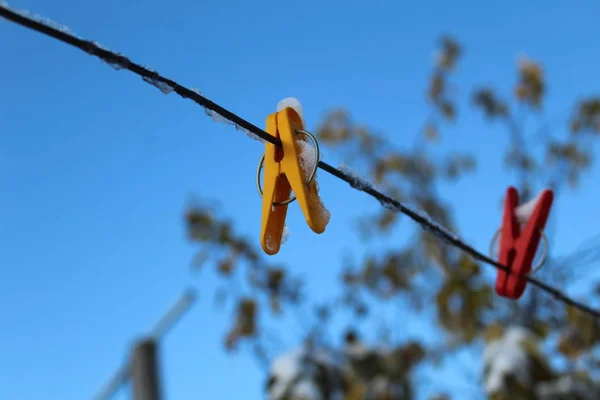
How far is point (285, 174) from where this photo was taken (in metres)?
0.91

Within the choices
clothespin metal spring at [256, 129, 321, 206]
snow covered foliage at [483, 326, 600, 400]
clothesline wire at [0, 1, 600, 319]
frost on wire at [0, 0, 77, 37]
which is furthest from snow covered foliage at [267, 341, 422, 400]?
frost on wire at [0, 0, 77, 37]

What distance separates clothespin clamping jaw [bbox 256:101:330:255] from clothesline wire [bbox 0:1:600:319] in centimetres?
2

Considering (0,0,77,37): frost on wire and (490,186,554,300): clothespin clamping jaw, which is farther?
(490,186,554,300): clothespin clamping jaw

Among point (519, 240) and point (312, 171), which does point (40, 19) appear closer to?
point (312, 171)

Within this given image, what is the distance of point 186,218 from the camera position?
4203 millimetres

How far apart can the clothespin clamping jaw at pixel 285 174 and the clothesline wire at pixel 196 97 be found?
0.02 meters

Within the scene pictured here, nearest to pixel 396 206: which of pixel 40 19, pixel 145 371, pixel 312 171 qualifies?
pixel 312 171

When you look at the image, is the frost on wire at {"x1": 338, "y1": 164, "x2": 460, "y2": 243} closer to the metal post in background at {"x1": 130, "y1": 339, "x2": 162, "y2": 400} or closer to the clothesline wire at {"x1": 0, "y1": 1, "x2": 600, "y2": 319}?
the clothesline wire at {"x1": 0, "y1": 1, "x2": 600, "y2": 319}

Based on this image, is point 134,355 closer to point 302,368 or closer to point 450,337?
point 302,368

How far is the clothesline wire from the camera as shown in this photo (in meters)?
0.62

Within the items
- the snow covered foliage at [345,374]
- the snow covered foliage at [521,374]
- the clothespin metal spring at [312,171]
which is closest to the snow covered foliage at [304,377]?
the snow covered foliage at [345,374]

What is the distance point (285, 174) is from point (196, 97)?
0.17 metres

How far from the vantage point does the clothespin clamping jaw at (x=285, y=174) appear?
90cm

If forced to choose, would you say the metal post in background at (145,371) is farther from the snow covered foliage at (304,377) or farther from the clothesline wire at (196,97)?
the clothesline wire at (196,97)
